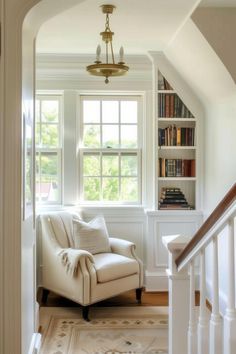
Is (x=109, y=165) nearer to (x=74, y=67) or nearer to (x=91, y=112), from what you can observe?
(x=91, y=112)

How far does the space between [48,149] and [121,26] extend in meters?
1.77

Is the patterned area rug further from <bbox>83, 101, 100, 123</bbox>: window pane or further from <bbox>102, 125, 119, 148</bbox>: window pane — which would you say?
<bbox>83, 101, 100, 123</bbox>: window pane

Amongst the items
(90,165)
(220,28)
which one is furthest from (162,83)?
(220,28)

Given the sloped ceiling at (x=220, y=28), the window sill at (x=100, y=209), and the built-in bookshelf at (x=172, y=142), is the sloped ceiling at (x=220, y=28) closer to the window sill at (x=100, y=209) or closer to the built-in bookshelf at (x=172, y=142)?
the built-in bookshelf at (x=172, y=142)

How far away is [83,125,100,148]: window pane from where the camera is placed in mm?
4949

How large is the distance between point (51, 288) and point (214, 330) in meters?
2.73

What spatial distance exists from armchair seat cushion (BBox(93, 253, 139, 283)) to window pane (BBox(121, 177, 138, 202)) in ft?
3.14

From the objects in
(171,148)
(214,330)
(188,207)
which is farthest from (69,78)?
(214,330)

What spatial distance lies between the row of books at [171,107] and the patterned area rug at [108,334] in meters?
2.19

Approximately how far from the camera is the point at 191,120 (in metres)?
4.73

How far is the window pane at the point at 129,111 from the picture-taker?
4.98m

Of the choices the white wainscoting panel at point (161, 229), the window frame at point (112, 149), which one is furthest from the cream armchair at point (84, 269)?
the window frame at point (112, 149)

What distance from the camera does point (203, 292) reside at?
1.80m

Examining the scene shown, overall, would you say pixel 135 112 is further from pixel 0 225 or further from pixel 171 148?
pixel 0 225
